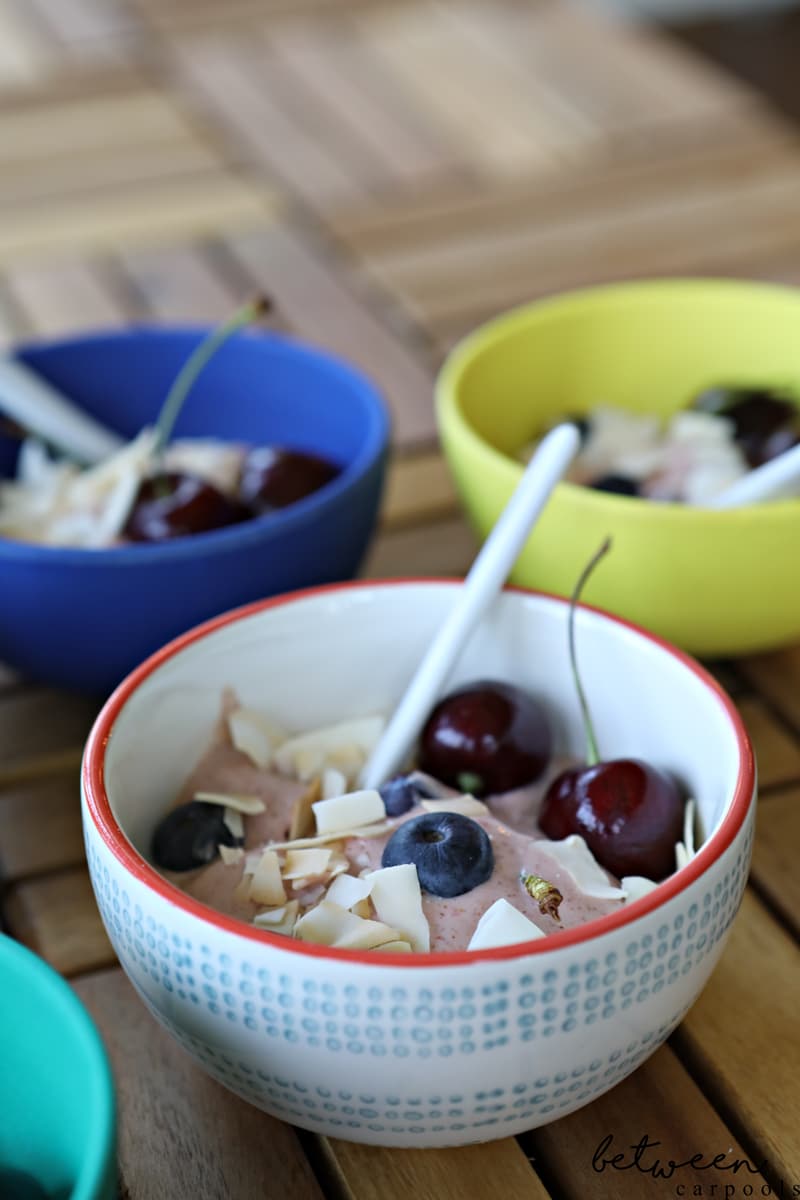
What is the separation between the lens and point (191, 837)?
53 centimetres

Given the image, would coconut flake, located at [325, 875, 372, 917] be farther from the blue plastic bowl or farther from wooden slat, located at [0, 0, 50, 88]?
wooden slat, located at [0, 0, 50, 88]

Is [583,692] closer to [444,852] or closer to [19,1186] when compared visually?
[444,852]

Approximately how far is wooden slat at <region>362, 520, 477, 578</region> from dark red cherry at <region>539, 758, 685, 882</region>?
25 centimetres

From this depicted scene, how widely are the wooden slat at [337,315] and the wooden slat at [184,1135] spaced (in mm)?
457

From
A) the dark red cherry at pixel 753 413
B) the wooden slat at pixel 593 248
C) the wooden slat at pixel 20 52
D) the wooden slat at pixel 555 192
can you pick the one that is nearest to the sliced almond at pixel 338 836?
the dark red cherry at pixel 753 413

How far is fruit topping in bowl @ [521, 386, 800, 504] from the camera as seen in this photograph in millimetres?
722

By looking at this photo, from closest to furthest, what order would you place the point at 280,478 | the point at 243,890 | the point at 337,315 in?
1. the point at 243,890
2. the point at 280,478
3. the point at 337,315

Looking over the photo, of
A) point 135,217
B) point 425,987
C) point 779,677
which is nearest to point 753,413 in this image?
point 779,677

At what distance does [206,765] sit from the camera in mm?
572

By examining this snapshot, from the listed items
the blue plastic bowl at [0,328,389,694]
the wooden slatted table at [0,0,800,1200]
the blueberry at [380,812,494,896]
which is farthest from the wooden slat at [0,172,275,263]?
the blueberry at [380,812,494,896]

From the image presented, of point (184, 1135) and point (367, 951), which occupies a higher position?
point (367, 951)

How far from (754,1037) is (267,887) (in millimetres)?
181

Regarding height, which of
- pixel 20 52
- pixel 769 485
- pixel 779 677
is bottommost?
pixel 20 52

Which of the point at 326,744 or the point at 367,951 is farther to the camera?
the point at 326,744
